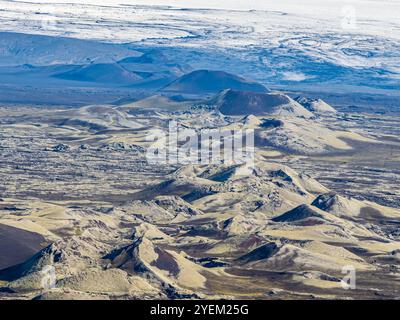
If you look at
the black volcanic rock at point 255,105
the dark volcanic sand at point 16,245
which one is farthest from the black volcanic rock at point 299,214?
the black volcanic rock at point 255,105

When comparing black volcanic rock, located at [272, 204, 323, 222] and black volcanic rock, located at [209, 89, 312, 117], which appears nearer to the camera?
black volcanic rock, located at [272, 204, 323, 222]

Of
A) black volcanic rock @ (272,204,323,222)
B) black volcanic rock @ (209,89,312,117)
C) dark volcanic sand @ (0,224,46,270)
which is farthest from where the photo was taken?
black volcanic rock @ (209,89,312,117)

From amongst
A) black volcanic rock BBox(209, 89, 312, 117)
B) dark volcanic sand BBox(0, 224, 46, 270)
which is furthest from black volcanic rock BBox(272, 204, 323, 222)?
black volcanic rock BBox(209, 89, 312, 117)

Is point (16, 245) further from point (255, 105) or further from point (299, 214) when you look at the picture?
point (255, 105)

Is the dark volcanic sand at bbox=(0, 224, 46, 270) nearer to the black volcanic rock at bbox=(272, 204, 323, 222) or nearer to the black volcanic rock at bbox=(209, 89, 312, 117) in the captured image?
the black volcanic rock at bbox=(272, 204, 323, 222)

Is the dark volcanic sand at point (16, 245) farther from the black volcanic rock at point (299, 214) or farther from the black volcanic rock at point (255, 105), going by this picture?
the black volcanic rock at point (255, 105)

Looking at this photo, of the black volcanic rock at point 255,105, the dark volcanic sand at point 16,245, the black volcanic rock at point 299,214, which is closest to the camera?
the dark volcanic sand at point 16,245

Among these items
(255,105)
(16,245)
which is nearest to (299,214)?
(16,245)
